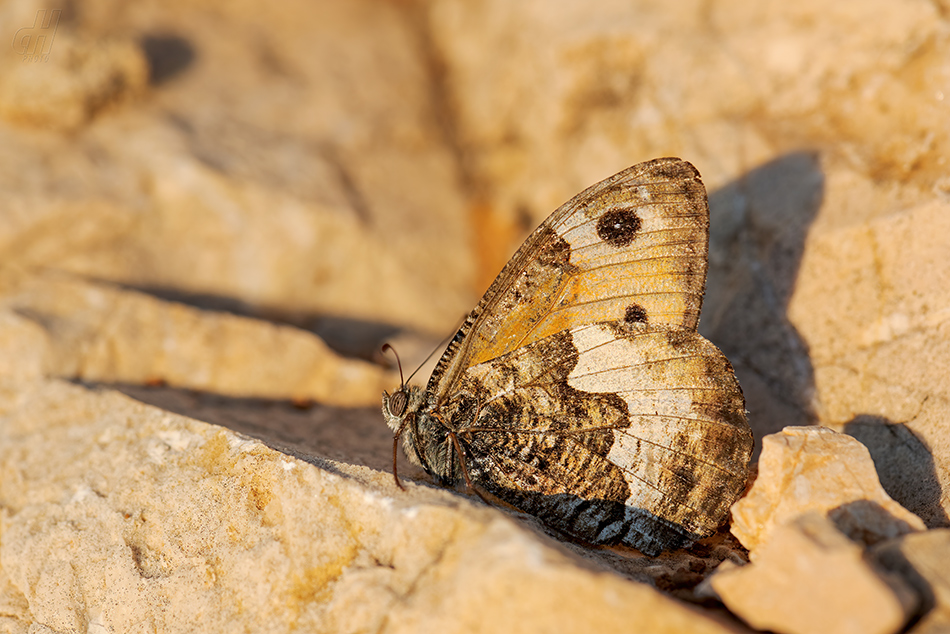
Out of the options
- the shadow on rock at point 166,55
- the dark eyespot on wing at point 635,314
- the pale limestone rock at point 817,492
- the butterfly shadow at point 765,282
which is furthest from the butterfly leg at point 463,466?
the shadow on rock at point 166,55

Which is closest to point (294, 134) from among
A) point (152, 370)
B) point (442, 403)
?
point (152, 370)

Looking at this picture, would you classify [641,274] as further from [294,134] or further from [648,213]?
[294,134]

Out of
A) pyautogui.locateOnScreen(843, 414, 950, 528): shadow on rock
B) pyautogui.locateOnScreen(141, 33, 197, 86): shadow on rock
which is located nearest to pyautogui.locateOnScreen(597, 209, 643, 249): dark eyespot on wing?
pyautogui.locateOnScreen(843, 414, 950, 528): shadow on rock

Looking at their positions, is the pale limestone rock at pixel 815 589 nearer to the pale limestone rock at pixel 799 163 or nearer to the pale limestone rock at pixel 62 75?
the pale limestone rock at pixel 799 163

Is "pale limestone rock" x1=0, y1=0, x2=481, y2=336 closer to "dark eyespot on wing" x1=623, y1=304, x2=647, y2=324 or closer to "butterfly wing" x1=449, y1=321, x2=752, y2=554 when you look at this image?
"butterfly wing" x1=449, y1=321, x2=752, y2=554

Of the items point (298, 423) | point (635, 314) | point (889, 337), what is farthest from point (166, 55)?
point (889, 337)

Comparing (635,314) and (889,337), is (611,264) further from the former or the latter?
(889,337)
